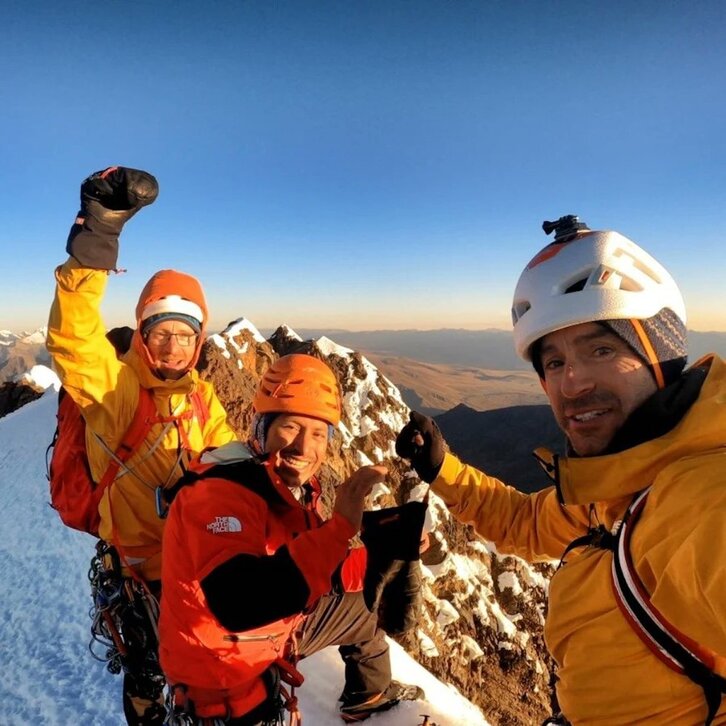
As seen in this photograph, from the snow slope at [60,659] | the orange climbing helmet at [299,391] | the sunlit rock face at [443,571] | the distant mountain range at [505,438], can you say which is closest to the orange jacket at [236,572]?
the orange climbing helmet at [299,391]

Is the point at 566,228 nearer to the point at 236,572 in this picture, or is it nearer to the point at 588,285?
the point at 588,285

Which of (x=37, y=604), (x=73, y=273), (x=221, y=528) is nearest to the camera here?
(x=221, y=528)

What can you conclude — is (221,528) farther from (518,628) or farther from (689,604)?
(518,628)

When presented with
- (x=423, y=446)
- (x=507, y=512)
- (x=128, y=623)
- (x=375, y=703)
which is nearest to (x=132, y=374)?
(x=128, y=623)

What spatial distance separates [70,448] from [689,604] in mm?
4856

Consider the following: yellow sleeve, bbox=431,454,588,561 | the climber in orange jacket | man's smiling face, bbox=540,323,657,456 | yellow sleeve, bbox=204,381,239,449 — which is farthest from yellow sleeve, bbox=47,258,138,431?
man's smiling face, bbox=540,323,657,456

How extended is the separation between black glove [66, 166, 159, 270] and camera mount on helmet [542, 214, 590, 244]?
3293 mm

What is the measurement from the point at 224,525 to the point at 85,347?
2113mm

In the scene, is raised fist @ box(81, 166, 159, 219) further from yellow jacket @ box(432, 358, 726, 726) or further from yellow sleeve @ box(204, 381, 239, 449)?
yellow jacket @ box(432, 358, 726, 726)

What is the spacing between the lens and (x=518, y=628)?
66.8 ft

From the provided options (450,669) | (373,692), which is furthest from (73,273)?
(450,669)

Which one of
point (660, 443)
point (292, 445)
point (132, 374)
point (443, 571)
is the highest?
point (132, 374)

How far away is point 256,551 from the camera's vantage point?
2984 millimetres

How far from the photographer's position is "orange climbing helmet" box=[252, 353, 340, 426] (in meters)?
3.71
